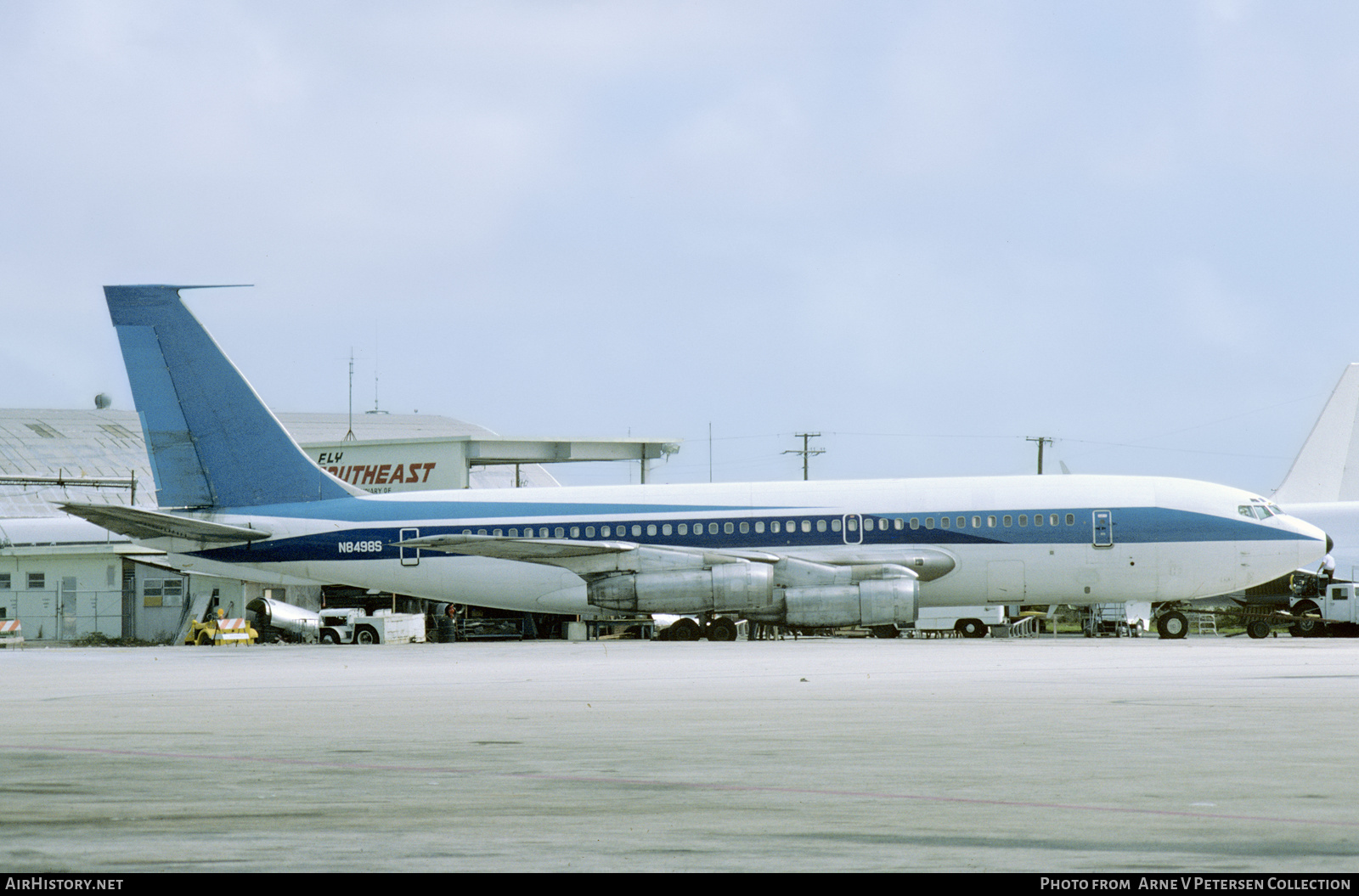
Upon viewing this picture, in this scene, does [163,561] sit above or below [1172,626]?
above

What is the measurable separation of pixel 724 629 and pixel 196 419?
1453 centimetres

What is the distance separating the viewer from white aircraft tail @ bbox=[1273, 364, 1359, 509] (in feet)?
241

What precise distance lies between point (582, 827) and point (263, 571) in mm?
32292

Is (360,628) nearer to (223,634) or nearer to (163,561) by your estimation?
(223,634)

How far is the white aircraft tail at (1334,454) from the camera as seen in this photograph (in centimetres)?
7350

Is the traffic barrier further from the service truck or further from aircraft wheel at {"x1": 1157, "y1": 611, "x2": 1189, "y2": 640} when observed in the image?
the service truck

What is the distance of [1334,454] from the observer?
74062 millimetres

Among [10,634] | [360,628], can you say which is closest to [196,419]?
[360,628]

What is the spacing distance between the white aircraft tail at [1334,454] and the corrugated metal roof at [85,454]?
142ft

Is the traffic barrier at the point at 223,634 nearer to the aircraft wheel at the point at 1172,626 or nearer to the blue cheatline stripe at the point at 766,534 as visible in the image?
the blue cheatline stripe at the point at 766,534

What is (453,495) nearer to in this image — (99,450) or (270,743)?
(270,743)

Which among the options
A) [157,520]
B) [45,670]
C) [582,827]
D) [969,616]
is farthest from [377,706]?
[969,616]

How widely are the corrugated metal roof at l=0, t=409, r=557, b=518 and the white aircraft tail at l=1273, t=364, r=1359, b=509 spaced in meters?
43.3

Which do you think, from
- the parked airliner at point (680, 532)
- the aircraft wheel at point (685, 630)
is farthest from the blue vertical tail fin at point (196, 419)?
the aircraft wheel at point (685, 630)
